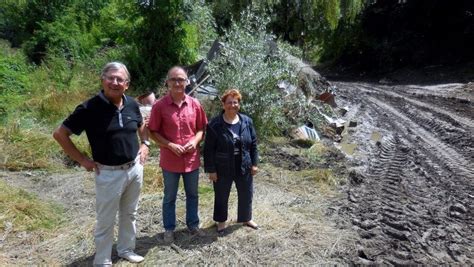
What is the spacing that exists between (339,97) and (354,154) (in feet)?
21.9

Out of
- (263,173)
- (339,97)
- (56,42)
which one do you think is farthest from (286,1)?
(263,173)

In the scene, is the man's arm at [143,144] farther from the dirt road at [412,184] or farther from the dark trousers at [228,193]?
the dirt road at [412,184]

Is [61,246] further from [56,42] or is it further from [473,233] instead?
[56,42]

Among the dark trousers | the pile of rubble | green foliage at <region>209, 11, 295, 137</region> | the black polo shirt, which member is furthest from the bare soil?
the black polo shirt

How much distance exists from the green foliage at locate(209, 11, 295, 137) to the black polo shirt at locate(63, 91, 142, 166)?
449cm

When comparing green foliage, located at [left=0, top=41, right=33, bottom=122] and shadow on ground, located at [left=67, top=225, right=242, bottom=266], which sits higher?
green foliage, located at [left=0, top=41, right=33, bottom=122]

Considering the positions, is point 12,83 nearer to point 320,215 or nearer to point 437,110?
point 320,215

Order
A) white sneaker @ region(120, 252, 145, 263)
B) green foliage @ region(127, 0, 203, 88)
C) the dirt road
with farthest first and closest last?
green foliage @ region(127, 0, 203, 88)
the dirt road
white sneaker @ region(120, 252, 145, 263)

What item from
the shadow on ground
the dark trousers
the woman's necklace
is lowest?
the shadow on ground

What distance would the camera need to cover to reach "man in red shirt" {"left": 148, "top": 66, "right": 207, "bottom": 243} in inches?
153

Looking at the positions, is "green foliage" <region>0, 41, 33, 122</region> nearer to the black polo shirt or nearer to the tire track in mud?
the black polo shirt

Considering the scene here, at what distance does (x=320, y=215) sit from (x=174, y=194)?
1.84 meters

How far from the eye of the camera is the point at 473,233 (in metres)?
4.73

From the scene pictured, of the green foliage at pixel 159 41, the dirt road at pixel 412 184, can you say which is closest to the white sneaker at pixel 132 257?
the dirt road at pixel 412 184
